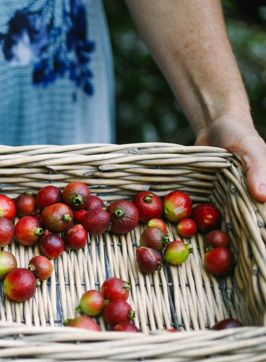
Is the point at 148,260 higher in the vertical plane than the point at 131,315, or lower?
higher

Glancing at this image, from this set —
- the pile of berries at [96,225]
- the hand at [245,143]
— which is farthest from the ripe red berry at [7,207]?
the hand at [245,143]

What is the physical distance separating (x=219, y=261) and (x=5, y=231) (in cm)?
48

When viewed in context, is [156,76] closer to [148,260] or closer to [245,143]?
[245,143]

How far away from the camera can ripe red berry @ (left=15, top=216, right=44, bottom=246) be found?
4.48 ft

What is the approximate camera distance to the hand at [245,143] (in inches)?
52.3

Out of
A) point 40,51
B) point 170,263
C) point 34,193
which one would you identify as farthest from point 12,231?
point 40,51

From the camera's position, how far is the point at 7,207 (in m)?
1.40

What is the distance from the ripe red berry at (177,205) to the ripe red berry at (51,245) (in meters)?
0.27

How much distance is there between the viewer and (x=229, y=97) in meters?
1.66

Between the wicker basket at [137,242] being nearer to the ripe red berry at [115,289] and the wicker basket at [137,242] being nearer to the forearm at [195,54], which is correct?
the ripe red berry at [115,289]

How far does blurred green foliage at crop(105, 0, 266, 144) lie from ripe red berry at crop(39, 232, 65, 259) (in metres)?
1.58

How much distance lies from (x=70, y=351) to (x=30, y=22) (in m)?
1.10

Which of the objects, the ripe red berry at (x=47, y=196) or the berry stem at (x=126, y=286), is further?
the ripe red berry at (x=47, y=196)

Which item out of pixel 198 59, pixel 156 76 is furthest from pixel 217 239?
pixel 156 76
